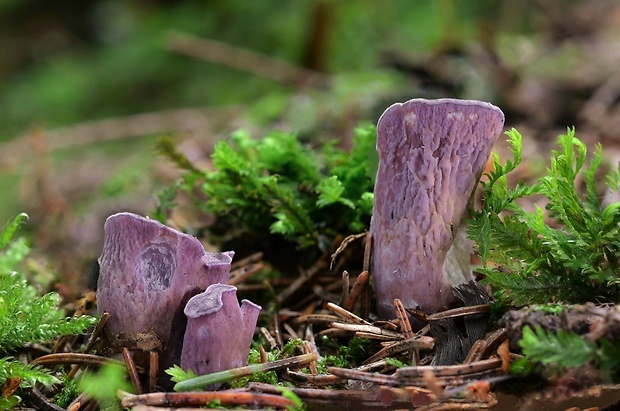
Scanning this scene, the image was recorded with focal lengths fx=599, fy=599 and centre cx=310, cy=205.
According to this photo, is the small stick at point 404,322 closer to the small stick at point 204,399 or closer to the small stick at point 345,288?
the small stick at point 345,288

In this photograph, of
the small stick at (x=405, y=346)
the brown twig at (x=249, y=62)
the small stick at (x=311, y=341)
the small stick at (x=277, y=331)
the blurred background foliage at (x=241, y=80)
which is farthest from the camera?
the brown twig at (x=249, y=62)

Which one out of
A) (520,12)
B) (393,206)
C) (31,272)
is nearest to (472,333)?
(393,206)

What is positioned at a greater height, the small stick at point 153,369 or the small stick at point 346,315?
the small stick at point 346,315

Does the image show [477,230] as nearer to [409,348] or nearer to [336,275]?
[409,348]

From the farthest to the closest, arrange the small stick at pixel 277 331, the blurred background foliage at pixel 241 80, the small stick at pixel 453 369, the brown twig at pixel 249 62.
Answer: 1. the brown twig at pixel 249 62
2. the blurred background foliage at pixel 241 80
3. the small stick at pixel 277 331
4. the small stick at pixel 453 369

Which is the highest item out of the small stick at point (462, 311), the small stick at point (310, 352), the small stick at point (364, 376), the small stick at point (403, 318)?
the small stick at point (462, 311)

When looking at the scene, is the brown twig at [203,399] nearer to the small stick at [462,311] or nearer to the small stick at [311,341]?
the small stick at [311,341]

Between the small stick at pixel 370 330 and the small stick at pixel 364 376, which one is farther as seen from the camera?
the small stick at pixel 370 330

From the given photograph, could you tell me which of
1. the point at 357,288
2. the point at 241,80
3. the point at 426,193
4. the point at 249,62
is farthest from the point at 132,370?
the point at 241,80

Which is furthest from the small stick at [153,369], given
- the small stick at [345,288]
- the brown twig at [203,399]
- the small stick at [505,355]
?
the small stick at [505,355]
